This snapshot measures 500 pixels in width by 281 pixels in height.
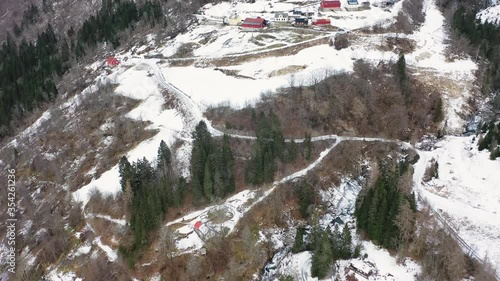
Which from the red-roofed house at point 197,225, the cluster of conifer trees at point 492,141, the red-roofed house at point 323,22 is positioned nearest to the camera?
the red-roofed house at point 197,225

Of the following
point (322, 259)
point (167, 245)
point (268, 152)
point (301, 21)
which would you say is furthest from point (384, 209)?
point (301, 21)

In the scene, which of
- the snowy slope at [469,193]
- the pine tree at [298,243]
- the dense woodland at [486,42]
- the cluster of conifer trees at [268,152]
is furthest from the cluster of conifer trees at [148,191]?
the dense woodland at [486,42]

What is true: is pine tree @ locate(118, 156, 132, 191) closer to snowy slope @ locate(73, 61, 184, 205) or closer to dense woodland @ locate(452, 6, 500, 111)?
snowy slope @ locate(73, 61, 184, 205)

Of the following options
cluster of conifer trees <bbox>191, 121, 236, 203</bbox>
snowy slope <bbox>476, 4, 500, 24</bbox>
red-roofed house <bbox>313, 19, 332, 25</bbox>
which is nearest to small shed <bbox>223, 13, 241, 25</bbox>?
red-roofed house <bbox>313, 19, 332, 25</bbox>

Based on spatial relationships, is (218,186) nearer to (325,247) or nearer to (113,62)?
(325,247)

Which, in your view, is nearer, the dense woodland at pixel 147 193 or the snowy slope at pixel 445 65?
the dense woodland at pixel 147 193

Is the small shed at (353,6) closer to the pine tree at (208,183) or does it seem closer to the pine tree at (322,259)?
the pine tree at (208,183)
